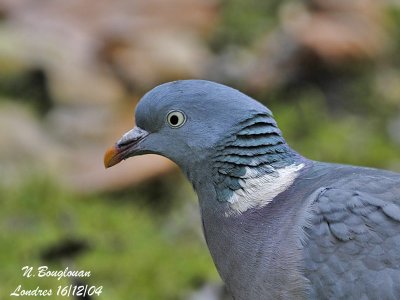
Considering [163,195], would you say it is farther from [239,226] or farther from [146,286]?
[239,226]

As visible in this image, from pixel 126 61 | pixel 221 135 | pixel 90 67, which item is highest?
pixel 126 61

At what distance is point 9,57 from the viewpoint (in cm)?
918

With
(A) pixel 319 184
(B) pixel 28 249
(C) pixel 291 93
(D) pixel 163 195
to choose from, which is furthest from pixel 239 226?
(C) pixel 291 93

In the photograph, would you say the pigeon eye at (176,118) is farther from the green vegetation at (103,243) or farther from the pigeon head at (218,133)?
the green vegetation at (103,243)

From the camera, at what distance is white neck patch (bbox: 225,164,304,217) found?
4.41m

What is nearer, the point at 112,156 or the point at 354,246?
the point at 354,246

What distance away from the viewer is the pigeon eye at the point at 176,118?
4523mm

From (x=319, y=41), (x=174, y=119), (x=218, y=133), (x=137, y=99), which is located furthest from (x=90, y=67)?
(x=218, y=133)

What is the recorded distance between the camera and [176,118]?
14.9 ft

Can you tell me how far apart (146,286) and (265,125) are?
2.14 m

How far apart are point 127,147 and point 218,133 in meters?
0.53

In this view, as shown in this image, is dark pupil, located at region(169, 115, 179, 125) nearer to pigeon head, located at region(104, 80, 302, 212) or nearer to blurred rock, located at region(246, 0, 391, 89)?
pigeon head, located at region(104, 80, 302, 212)

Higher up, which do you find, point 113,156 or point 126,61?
point 126,61

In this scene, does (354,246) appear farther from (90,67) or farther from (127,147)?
(90,67)
